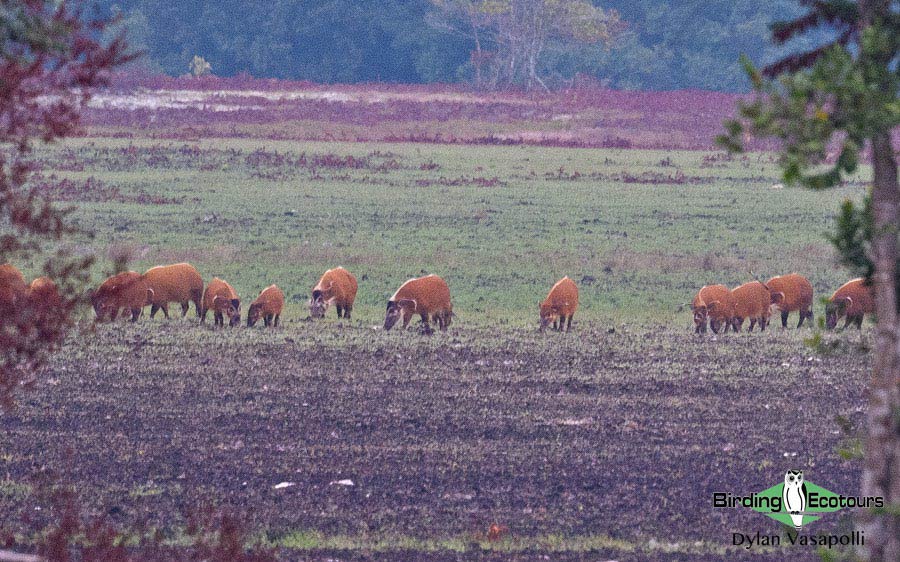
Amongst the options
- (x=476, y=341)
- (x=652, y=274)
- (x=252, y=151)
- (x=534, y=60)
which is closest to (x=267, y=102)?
(x=252, y=151)

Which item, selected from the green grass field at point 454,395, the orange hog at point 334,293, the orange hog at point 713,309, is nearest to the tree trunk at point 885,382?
the green grass field at point 454,395

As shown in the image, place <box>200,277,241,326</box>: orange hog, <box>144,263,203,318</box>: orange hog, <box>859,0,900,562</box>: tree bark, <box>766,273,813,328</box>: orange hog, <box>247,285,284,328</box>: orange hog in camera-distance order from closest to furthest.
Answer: <box>859,0,900,562</box>: tree bark → <box>200,277,241,326</box>: orange hog → <box>247,285,284,328</box>: orange hog → <box>144,263,203,318</box>: orange hog → <box>766,273,813,328</box>: orange hog

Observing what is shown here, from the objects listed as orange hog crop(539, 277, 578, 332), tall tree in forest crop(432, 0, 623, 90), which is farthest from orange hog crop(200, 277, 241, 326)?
tall tree in forest crop(432, 0, 623, 90)

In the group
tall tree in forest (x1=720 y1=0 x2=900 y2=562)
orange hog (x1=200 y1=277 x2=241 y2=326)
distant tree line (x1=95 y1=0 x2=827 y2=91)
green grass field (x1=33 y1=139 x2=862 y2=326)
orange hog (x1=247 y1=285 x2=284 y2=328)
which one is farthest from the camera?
distant tree line (x1=95 y1=0 x2=827 y2=91)

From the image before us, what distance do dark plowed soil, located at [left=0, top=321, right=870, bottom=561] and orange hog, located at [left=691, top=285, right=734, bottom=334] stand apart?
0.35 m

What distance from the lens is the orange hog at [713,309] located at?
14.4 metres

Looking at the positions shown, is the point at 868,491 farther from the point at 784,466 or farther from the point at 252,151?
the point at 252,151

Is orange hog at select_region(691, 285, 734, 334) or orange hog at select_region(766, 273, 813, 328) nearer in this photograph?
orange hog at select_region(691, 285, 734, 334)

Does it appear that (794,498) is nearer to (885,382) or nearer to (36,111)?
(885,382)

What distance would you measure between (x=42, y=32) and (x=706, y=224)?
19.9 meters

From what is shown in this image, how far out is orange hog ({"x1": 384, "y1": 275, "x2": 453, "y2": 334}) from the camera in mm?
14359

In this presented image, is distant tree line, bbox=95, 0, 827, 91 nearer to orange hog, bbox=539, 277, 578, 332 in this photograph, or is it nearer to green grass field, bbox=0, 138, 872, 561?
green grass field, bbox=0, 138, 872, 561

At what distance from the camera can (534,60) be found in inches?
2032

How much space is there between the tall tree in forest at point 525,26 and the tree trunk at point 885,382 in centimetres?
4549
